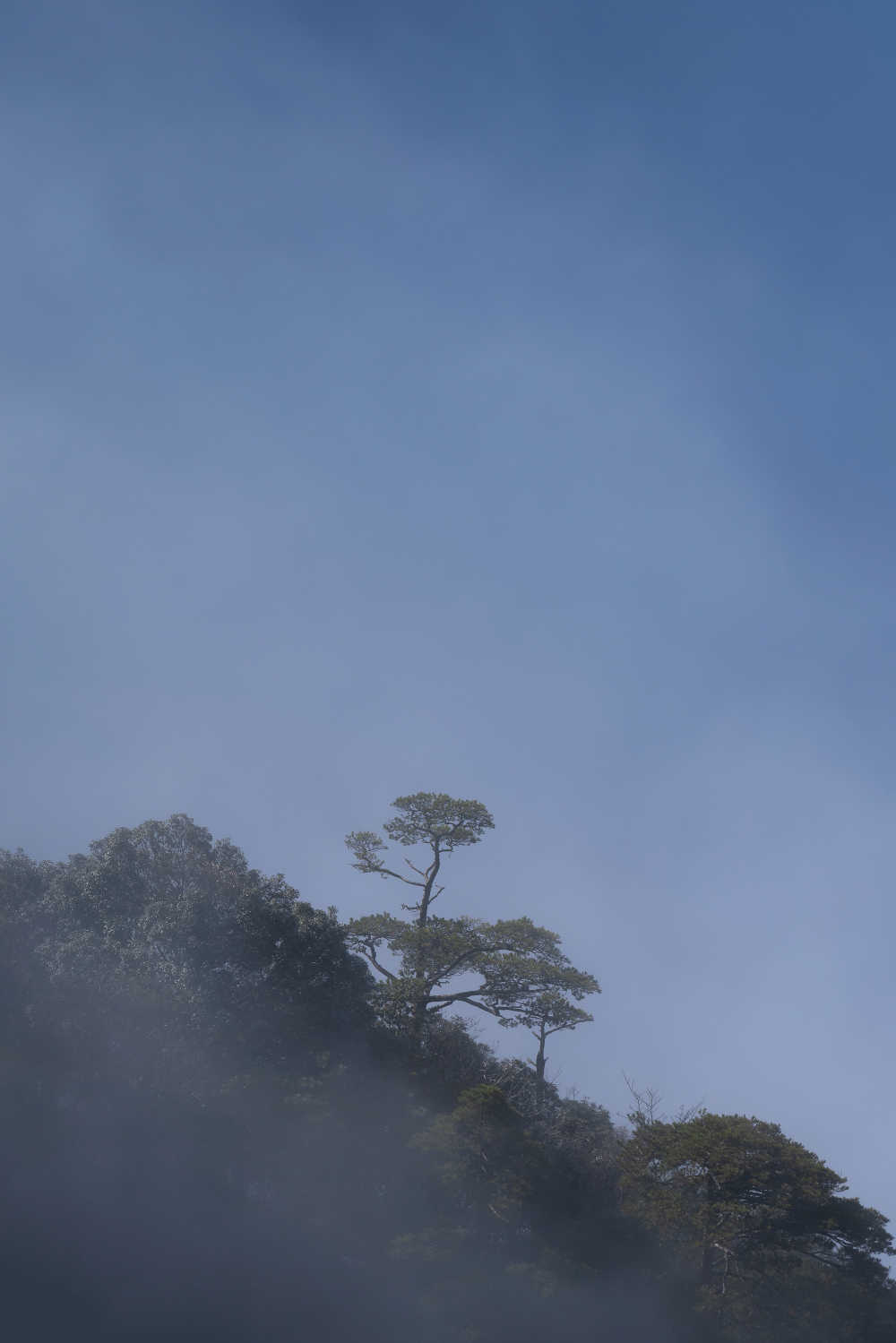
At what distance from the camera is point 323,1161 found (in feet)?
92.7

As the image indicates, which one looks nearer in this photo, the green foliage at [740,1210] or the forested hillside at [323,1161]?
the forested hillside at [323,1161]

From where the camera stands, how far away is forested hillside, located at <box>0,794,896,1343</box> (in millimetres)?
24031

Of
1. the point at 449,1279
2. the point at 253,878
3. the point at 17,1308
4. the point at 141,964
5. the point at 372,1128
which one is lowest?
the point at 17,1308

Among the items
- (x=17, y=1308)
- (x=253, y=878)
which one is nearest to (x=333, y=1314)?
(x=17, y=1308)

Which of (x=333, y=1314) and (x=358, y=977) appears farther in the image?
(x=358, y=977)

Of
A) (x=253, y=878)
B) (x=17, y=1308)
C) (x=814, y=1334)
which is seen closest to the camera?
(x=17, y=1308)

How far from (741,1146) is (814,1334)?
5.26 meters

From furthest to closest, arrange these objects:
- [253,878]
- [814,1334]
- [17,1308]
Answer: [253,878]
[814,1334]
[17,1308]

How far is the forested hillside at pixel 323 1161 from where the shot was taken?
2403 centimetres

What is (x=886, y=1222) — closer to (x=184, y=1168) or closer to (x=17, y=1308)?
(x=184, y=1168)

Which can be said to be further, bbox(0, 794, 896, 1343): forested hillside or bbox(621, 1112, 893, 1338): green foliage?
bbox(621, 1112, 893, 1338): green foliage

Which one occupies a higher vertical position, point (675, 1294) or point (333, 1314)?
point (675, 1294)

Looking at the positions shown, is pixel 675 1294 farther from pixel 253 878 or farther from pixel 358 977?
pixel 253 878

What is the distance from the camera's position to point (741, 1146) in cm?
3033
